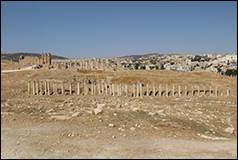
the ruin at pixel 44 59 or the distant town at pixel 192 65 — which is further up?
the ruin at pixel 44 59

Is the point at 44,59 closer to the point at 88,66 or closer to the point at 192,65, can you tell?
the point at 88,66

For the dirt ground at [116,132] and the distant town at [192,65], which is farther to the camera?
the distant town at [192,65]

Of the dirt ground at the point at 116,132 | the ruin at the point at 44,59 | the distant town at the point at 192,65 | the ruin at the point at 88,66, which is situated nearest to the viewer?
the dirt ground at the point at 116,132

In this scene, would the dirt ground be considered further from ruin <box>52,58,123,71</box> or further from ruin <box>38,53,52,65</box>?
ruin <box>38,53,52,65</box>

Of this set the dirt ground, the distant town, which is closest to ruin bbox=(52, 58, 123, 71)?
the distant town

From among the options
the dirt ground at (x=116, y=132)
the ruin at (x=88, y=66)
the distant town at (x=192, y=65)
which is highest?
the ruin at (x=88, y=66)

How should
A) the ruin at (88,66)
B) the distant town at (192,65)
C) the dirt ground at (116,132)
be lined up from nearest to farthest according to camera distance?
the dirt ground at (116,132) → the ruin at (88,66) → the distant town at (192,65)

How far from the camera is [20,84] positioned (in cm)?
3130

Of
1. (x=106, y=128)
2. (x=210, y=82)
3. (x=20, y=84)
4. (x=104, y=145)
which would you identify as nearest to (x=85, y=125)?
(x=106, y=128)

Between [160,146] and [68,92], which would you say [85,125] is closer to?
[160,146]

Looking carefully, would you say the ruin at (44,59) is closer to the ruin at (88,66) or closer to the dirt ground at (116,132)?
the ruin at (88,66)

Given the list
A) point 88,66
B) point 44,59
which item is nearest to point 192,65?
point 44,59

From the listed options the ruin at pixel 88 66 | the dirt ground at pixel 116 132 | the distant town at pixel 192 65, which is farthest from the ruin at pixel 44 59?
the dirt ground at pixel 116 132

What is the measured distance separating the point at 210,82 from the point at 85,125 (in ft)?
68.6
